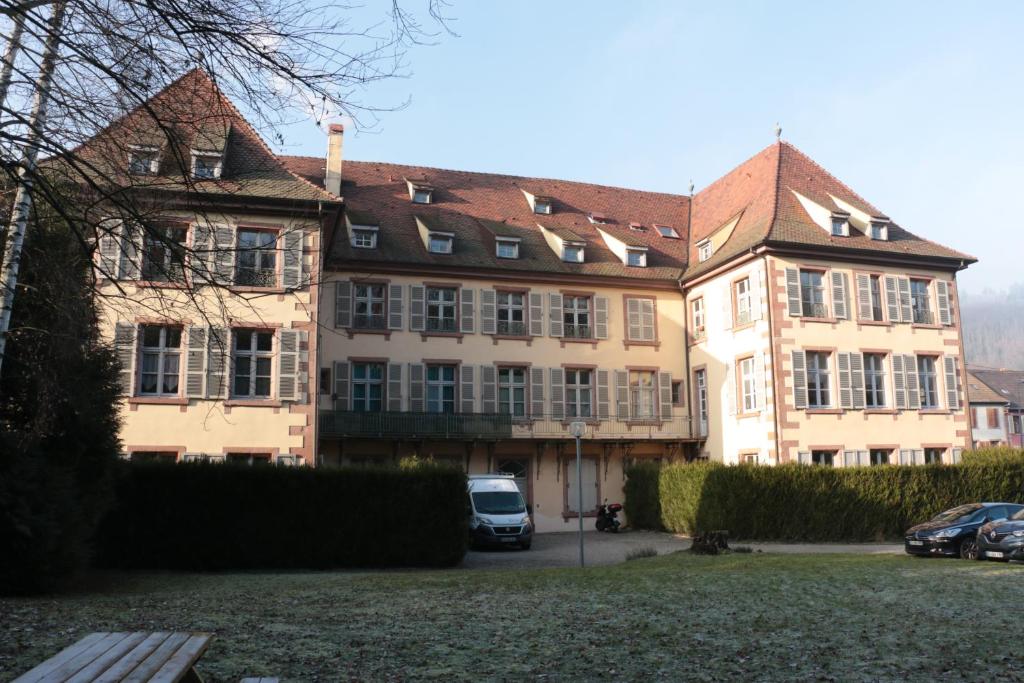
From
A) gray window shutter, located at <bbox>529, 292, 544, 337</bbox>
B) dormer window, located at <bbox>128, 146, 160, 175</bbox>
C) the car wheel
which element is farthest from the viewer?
gray window shutter, located at <bbox>529, 292, 544, 337</bbox>

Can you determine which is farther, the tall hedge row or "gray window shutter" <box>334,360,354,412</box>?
"gray window shutter" <box>334,360,354,412</box>

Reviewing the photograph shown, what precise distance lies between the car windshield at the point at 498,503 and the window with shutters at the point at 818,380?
11.0 meters

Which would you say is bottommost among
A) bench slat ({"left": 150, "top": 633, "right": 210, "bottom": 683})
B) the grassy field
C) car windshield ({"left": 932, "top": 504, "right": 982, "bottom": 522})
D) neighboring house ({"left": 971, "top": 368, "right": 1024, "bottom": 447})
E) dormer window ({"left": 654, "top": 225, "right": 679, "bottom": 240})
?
the grassy field

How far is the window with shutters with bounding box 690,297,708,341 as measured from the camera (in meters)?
33.5

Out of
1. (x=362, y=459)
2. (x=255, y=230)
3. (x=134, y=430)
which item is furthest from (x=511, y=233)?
(x=134, y=430)

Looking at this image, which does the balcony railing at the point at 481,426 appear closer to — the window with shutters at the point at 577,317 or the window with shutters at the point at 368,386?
the window with shutters at the point at 368,386

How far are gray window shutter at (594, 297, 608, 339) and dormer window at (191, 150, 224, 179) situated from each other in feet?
85.9

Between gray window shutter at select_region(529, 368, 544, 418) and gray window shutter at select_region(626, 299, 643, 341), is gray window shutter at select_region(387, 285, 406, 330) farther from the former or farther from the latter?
gray window shutter at select_region(626, 299, 643, 341)

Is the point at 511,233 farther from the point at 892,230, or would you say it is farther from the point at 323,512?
the point at 323,512

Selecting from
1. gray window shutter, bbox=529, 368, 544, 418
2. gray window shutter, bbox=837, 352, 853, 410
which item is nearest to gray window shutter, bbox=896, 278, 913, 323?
gray window shutter, bbox=837, 352, 853, 410

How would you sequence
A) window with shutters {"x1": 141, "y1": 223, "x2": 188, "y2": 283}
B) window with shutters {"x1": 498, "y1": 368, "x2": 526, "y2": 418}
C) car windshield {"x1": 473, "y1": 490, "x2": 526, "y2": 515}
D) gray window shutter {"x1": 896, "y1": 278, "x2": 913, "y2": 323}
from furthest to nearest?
window with shutters {"x1": 498, "y1": 368, "x2": 526, "y2": 418} → gray window shutter {"x1": 896, "y1": 278, "x2": 913, "y2": 323} → car windshield {"x1": 473, "y1": 490, "x2": 526, "y2": 515} → window with shutters {"x1": 141, "y1": 223, "x2": 188, "y2": 283}

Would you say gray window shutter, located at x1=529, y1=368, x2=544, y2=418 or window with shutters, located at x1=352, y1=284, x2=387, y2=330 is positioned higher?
window with shutters, located at x1=352, y1=284, x2=387, y2=330

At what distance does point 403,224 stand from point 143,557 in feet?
57.3

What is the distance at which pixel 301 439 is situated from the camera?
2380 centimetres
